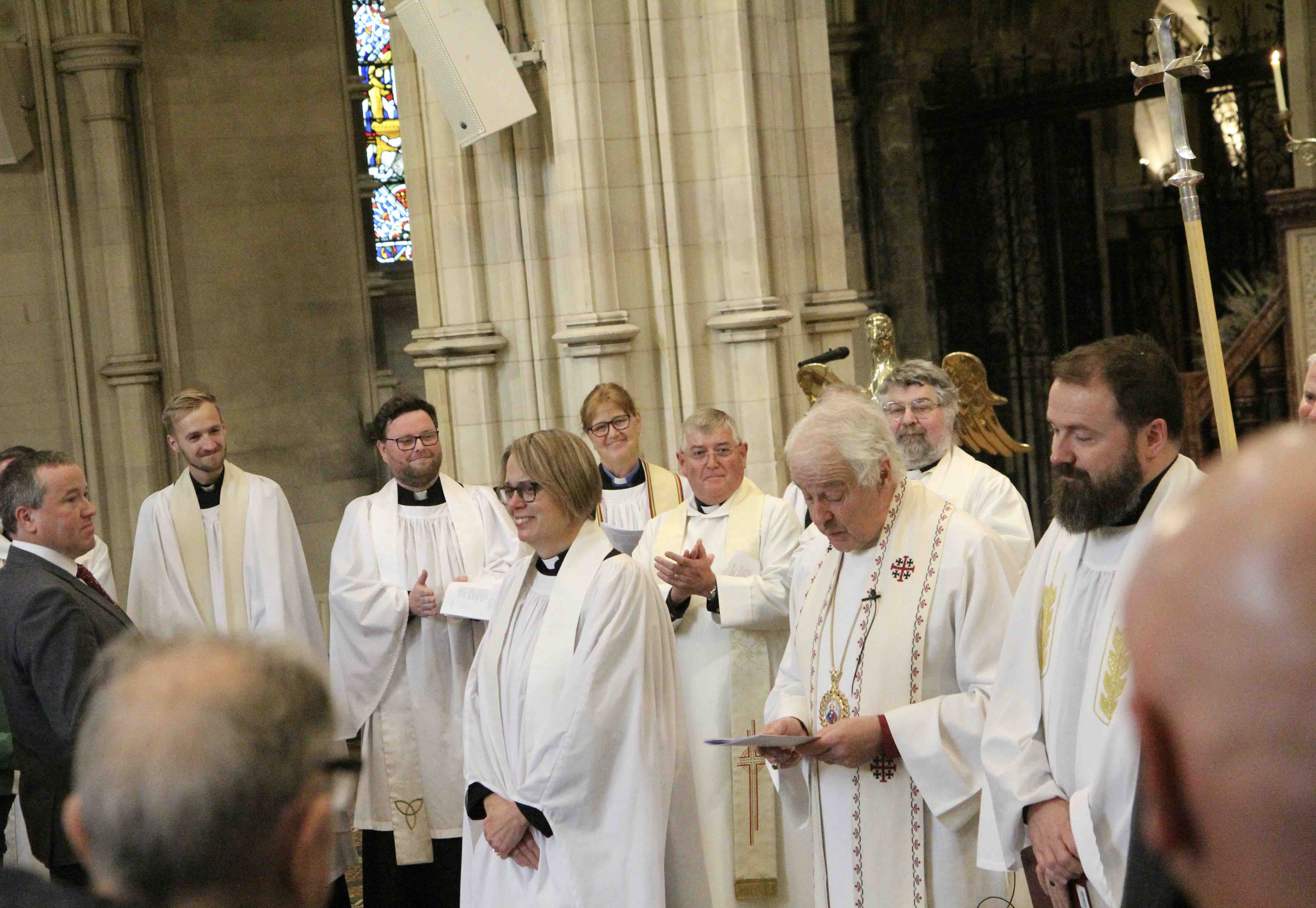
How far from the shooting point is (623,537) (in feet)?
15.7

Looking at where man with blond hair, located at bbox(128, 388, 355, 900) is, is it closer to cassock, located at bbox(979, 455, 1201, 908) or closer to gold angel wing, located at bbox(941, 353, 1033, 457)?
gold angel wing, located at bbox(941, 353, 1033, 457)

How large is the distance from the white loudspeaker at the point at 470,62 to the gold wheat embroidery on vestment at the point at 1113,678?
4119 mm

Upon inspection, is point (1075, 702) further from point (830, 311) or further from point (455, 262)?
point (455, 262)

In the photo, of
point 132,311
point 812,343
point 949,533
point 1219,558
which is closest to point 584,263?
point 812,343

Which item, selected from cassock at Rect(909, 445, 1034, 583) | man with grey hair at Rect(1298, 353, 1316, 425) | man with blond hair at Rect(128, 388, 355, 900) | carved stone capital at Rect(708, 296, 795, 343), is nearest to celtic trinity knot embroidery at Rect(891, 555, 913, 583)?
man with grey hair at Rect(1298, 353, 1316, 425)

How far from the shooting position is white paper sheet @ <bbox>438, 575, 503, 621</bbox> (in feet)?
16.5

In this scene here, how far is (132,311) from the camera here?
10.3 meters

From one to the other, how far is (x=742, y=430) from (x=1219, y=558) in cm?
592

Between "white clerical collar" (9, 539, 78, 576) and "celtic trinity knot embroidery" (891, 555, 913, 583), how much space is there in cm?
216

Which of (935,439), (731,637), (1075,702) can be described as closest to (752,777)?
(731,637)

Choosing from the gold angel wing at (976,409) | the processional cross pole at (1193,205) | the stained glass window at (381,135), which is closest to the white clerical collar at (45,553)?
the processional cross pole at (1193,205)

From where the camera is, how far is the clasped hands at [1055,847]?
2.81m

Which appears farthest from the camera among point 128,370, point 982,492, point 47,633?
point 128,370

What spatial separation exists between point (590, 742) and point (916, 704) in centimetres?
78
